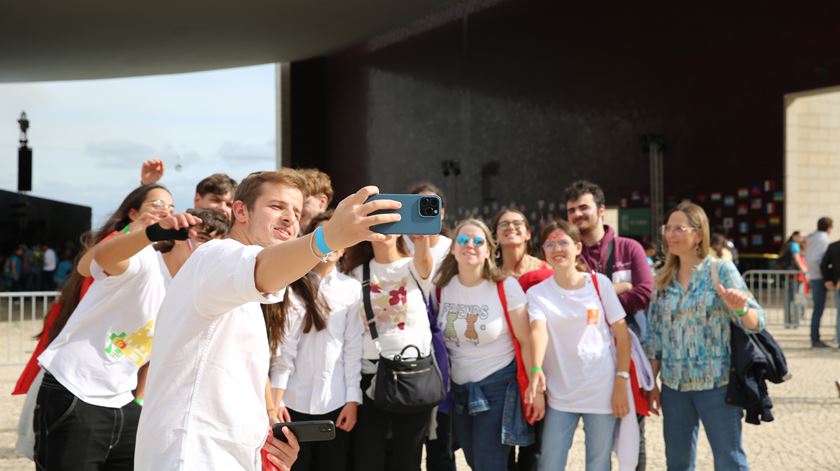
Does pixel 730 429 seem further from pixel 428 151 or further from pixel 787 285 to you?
pixel 428 151

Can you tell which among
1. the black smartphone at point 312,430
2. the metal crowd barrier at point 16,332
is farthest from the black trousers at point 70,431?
the metal crowd barrier at point 16,332

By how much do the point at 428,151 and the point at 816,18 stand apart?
13.4 meters

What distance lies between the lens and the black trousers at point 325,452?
4195mm

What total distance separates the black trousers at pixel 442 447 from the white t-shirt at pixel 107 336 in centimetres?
206

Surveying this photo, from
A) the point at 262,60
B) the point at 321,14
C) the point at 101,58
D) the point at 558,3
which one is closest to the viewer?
the point at 558,3

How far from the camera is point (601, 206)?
510 cm

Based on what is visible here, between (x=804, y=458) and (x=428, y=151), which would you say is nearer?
(x=804, y=458)

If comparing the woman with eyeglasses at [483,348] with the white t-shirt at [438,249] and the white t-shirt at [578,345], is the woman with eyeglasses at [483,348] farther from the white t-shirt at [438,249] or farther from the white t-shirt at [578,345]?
the white t-shirt at [438,249]

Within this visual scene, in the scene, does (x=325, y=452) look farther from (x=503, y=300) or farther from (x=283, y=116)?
(x=283, y=116)

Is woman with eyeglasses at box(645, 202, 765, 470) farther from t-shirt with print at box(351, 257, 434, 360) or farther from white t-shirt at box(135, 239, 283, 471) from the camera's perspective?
white t-shirt at box(135, 239, 283, 471)

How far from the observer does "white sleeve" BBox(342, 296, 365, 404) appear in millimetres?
4266

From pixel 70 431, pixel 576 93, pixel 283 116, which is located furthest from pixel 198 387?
pixel 283 116

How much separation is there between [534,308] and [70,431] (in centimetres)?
252

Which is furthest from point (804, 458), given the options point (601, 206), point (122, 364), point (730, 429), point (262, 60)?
point (262, 60)
